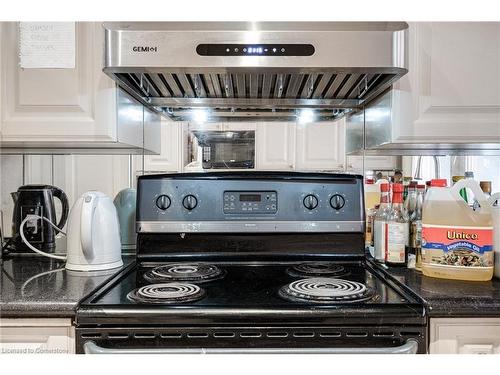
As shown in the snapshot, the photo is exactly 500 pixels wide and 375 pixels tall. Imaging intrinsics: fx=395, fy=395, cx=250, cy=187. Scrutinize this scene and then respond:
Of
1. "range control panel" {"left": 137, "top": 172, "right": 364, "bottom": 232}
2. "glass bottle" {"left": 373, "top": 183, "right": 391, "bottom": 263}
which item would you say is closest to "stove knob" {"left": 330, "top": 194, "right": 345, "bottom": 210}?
"range control panel" {"left": 137, "top": 172, "right": 364, "bottom": 232}

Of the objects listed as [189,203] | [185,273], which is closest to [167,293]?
[185,273]

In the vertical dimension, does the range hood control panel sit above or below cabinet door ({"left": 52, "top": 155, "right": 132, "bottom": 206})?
above

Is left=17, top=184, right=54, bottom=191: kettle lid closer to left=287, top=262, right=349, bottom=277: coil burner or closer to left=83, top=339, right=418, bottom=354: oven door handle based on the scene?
left=83, top=339, right=418, bottom=354: oven door handle

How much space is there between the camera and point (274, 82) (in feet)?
4.07

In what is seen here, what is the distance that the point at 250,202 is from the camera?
1.32 metres

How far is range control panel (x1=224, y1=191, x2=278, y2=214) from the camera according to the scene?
1.32 m

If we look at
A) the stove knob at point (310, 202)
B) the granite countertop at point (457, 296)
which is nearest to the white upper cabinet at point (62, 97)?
the stove knob at point (310, 202)

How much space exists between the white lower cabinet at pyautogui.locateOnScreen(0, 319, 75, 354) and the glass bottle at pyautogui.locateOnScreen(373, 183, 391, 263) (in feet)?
3.00

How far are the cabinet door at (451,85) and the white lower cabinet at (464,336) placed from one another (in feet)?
1.64

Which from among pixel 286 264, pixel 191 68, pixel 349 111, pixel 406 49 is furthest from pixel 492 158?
pixel 191 68

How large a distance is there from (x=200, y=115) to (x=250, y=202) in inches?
16.5

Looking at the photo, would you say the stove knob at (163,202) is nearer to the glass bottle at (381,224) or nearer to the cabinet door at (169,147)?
the cabinet door at (169,147)

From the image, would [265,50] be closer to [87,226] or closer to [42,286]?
[87,226]

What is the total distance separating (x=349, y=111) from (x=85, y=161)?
1047mm
